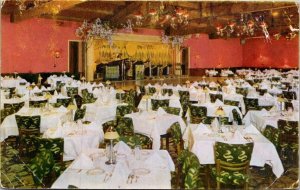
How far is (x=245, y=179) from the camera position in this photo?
146 inches

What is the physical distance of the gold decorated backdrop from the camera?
19484 mm

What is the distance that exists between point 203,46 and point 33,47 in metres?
11.3

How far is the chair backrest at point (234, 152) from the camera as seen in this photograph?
372 cm

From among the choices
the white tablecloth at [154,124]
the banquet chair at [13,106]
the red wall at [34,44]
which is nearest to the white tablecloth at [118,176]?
the white tablecloth at [154,124]

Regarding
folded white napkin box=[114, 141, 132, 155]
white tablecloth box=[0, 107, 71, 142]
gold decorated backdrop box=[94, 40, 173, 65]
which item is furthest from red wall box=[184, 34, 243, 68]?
folded white napkin box=[114, 141, 132, 155]

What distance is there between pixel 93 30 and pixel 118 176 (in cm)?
1353

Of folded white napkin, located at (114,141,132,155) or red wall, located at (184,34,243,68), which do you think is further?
red wall, located at (184,34,243,68)

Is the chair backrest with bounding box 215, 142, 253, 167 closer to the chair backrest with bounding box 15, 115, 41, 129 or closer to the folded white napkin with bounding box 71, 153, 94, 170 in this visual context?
the folded white napkin with bounding box 71, 153, 94, 170

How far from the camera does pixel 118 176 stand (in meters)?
2.88

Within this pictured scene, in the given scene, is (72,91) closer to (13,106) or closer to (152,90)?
(152,90)

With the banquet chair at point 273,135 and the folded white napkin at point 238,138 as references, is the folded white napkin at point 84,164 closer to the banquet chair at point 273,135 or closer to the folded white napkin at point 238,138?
the folded white napkin at point 238,138

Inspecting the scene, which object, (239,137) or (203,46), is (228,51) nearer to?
(203,46)

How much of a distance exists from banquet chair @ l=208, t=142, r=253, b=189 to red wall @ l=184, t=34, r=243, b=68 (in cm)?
1789

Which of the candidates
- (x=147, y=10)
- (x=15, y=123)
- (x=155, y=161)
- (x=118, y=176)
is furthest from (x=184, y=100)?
(x=118, y=176)
